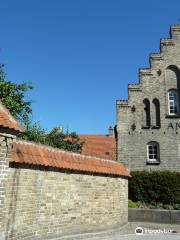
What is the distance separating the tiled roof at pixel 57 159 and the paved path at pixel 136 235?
2530 mm

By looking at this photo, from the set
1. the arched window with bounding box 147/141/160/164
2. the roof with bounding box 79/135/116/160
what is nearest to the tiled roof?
the arched window with bounding box 147/141/160/164

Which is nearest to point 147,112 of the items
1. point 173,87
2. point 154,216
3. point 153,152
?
point 173,87

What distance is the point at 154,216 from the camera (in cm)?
1975

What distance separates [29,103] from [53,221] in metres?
11.6

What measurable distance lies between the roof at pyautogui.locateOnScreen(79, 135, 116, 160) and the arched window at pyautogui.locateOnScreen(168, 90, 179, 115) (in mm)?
11993

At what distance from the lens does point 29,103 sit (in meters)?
22.2

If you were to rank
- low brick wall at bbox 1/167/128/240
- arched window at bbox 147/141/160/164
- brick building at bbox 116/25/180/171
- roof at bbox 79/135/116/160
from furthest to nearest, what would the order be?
1. roof at bbox 79/135/116/160
2. arched window at bbox 147/141/160/164
3. brick building at bbox 116/25/180/171
4. low brick wall at bbox 1/167/128/240

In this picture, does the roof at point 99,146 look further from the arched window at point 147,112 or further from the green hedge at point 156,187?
the green hedge at point 156,187

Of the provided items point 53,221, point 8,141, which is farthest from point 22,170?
point 53,221

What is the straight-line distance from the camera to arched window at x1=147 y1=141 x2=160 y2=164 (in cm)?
2589

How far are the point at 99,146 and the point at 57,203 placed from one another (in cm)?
2781

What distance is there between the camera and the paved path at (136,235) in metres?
13.6

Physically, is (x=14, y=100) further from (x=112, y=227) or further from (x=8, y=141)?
(x=8, y=141)

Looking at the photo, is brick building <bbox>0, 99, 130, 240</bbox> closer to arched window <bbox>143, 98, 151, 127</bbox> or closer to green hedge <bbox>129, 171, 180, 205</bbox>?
green hedge <bbox>129, 171, 180, 205</bbox>
